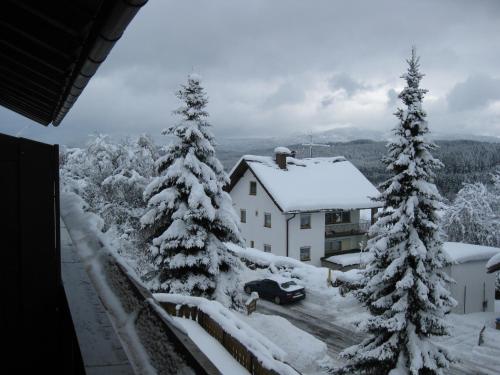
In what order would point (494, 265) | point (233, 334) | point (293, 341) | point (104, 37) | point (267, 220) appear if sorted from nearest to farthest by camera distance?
point (104, 37) → point (233, 334) → point (293, 341) → point (494, 265) → point (267, 220)

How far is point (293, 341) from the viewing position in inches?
628

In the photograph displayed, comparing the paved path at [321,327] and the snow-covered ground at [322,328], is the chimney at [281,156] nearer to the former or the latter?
the snow-covered ground at [322,328]

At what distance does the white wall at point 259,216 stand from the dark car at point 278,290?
7.09 metres

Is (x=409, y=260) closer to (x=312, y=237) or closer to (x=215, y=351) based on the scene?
(x=215, y=351)

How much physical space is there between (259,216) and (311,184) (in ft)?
15.8

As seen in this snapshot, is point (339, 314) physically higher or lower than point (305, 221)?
lower

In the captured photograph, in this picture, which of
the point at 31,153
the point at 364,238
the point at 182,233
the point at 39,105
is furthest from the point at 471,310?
the point at 31,153

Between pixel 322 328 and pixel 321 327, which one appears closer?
pixel 322 328

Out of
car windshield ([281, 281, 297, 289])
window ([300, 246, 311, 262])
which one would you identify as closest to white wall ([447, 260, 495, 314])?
car windshield ([281, 281, 297, 289])

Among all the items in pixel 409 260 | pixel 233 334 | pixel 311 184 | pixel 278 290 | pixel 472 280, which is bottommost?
pixel 278 290

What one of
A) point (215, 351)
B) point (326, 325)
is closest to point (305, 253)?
point (326, 325)

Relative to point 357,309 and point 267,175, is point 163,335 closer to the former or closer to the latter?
point 357,309

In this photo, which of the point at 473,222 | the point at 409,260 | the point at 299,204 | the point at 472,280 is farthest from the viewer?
the point at 473,222

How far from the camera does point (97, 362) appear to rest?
5.49 ft
